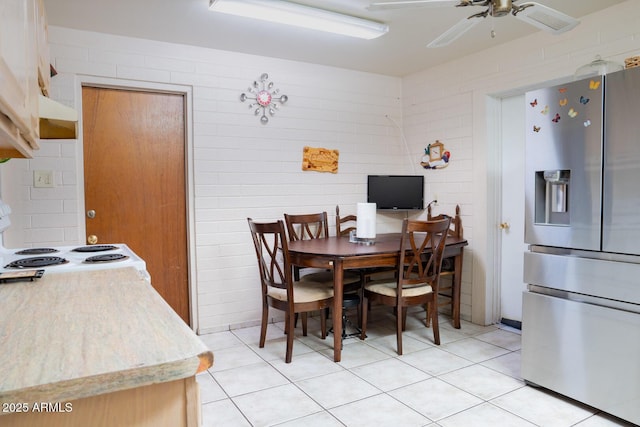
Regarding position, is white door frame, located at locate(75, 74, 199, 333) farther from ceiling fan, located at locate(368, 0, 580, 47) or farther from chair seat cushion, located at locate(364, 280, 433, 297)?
ceiling fan, located at locate(368, 0, 580, 47)

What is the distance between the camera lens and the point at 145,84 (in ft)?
10.9

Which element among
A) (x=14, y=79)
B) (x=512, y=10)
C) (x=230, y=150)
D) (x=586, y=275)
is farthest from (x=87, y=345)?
(x=230, y=150)

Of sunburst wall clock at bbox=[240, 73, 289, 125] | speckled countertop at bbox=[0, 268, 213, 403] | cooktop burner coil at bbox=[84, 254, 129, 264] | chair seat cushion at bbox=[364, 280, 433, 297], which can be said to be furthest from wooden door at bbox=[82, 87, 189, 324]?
speckled countertop at bbox=[0, 268, 213, 403]

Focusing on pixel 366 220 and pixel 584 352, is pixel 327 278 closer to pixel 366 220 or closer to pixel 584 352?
pixel 366 220

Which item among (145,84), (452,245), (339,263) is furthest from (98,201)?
(452,245)

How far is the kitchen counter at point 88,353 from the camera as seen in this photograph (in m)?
0.71

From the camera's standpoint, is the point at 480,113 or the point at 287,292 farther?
the point at 480,113

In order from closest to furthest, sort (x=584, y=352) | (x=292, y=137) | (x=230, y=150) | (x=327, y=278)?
(x=584, y=352)
(x=327, y=278)
(x=230, y=150)
(x=292, y=137)

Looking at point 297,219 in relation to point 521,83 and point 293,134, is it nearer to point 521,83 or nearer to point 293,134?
point 293,134

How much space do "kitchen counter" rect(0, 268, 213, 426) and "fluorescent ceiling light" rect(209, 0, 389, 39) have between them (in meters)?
2.11

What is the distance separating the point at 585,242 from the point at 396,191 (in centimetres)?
223

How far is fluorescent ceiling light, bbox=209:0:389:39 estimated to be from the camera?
A: 2.64m

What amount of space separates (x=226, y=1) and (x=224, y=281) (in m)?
2.23

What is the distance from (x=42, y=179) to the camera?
2975 millimetres
